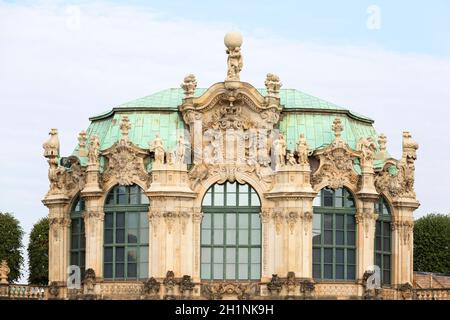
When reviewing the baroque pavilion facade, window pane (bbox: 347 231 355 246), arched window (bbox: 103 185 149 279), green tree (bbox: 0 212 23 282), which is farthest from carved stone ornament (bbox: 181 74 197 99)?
green tree (bbox: 0 212 23 282)

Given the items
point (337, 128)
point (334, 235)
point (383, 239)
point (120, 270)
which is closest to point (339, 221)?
point (334, 235)

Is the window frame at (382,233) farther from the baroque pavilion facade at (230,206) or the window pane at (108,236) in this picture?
the window pane at (108,236)

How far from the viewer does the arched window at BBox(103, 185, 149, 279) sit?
324 feet

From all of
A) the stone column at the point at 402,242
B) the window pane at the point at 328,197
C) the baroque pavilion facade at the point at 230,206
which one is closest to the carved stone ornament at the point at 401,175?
the baroque pavilion facade at the point at 230,206

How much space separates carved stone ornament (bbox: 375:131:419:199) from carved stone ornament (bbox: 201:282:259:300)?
30.3ft

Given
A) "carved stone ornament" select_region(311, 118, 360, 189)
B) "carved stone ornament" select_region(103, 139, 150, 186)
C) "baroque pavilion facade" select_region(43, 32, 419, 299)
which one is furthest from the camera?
"carved stone ornament" select_region(311, 118, 360, 189)

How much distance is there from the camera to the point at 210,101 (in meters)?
99.0

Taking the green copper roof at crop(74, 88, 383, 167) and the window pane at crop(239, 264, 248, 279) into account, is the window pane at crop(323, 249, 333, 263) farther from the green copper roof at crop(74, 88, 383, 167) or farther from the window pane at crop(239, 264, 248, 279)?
the green copper roof at crop(74, 88, 383, 167)

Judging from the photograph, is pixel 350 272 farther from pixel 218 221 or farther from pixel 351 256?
pixel 218 221

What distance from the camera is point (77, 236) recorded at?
102 metres

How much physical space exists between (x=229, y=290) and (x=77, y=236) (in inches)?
373

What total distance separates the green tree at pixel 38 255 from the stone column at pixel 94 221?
23281mm

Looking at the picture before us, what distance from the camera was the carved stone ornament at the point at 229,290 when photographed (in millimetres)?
97312
